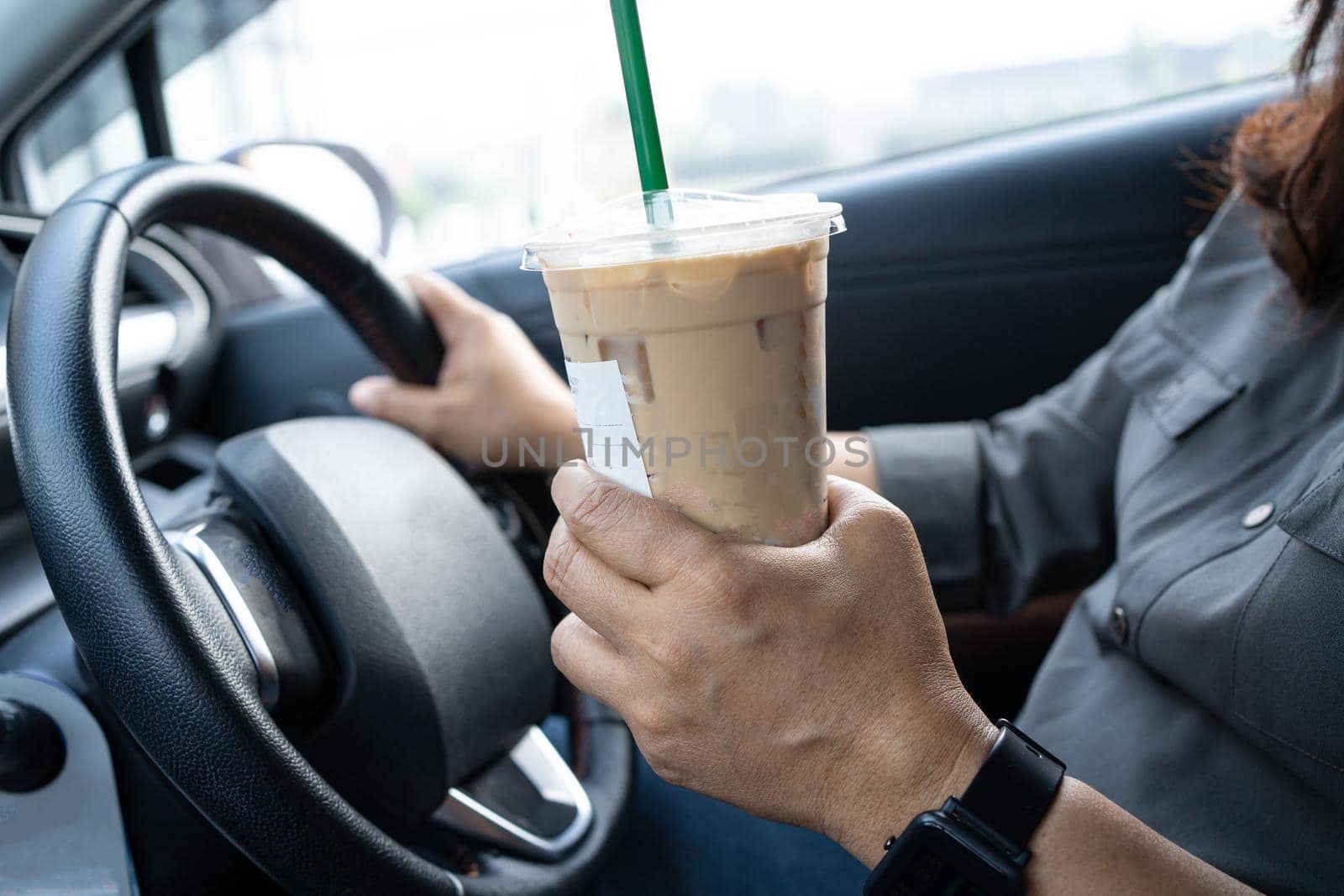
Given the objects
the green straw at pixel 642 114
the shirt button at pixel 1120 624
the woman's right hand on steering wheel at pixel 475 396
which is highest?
the green straw at pixel 642 114

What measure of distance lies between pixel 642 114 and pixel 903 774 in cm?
41

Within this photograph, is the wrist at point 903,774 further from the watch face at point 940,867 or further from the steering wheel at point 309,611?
the steering wheel at point 309,611

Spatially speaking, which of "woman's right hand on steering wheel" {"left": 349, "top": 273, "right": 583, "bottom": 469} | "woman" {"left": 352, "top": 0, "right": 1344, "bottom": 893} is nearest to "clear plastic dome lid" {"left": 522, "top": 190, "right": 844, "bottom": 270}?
"woman" {"left": 352, "top": 0, "right": 1344, "bottom": 893}

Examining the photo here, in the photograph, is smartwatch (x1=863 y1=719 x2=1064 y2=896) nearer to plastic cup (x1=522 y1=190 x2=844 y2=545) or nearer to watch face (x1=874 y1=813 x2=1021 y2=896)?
watch face (x1=874 y1=813 x2=1021 y2=896)

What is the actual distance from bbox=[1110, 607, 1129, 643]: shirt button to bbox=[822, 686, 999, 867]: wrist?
0.33 metres

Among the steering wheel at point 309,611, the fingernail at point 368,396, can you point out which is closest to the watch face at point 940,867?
the steering wheel at point 309,611

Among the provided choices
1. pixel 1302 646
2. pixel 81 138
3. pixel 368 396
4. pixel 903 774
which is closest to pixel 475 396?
pixel 368 396

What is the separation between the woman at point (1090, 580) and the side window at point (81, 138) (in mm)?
849

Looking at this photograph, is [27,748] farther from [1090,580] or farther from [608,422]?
[1090,580]

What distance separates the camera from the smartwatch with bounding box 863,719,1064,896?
57 cm

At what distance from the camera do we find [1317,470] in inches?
29.5

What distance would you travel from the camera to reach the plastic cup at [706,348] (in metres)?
0.54

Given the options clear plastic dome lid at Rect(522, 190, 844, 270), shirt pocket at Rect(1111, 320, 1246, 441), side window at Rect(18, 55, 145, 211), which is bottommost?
shirt pocket at Rect(1111, 320, 1246, 441)

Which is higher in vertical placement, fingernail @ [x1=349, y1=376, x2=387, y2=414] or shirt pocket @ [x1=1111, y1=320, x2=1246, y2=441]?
fingernail @ [x1=349, y1=376, x2=387, y2=414]
